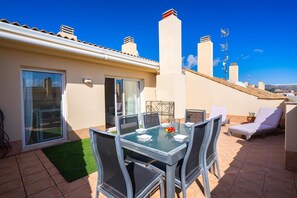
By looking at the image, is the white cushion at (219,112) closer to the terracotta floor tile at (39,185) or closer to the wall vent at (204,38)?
the terracotta floor tile at (39,185)

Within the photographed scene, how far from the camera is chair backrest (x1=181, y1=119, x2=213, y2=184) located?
6.81 ft

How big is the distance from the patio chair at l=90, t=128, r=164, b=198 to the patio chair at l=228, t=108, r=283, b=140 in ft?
15.0

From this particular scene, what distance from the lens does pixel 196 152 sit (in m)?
2.33

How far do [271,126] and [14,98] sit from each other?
355 inches

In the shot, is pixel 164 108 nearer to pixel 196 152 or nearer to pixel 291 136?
pixel 291 136

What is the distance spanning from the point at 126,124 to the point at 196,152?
72.4 inches

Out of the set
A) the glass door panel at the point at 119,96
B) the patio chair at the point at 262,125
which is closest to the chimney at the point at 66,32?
the glass door panel at the point at 119,96

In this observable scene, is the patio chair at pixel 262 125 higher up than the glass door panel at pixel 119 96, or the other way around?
the glass door panel at pixel 119 96

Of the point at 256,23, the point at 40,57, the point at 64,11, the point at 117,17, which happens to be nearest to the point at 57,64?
the point at 40,57

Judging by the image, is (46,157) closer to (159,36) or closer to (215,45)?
(159,36)

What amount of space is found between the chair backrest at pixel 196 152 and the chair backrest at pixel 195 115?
1653 millimetres

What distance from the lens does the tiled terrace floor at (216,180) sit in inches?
101

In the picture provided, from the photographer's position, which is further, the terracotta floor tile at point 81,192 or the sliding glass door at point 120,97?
the sliding glass door at point 120,97

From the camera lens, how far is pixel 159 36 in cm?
786
